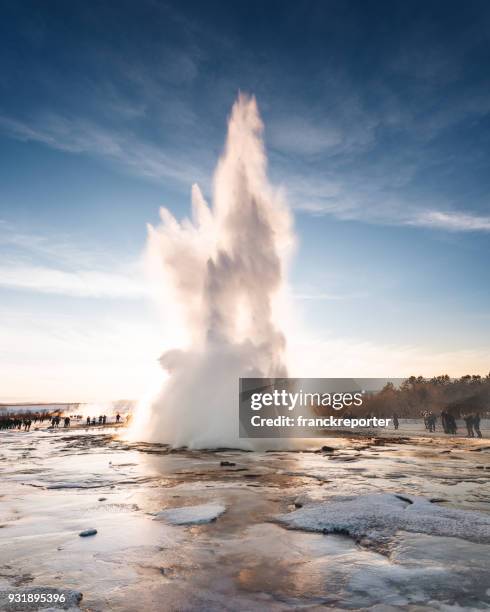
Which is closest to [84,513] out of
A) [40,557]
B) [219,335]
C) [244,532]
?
[40,557]

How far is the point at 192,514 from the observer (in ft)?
24.9

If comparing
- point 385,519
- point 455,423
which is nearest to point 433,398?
point 455,423

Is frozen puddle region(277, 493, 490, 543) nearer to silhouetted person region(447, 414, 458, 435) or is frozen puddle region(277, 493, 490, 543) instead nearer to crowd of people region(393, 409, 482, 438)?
crowd of people region(393, 409, 482, 438)

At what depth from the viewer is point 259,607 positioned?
3.89 meters

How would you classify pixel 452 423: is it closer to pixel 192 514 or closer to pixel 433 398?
pixel 192 514

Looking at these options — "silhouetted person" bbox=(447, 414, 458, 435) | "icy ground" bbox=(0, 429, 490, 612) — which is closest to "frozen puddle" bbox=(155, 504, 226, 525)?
"icy ground" bbox=(0, 429, 490, 612)

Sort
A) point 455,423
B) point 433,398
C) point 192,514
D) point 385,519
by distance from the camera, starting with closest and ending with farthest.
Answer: point 385,519 < point 192,514 < point 455,423 < point 433,398

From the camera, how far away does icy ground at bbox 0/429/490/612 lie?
422 cm

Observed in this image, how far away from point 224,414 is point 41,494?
48.2 feet

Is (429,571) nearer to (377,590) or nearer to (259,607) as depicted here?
(377,590)

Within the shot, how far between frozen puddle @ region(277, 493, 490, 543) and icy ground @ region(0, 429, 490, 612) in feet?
0.12

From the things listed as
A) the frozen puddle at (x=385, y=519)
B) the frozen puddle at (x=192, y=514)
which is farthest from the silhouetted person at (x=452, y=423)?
the frozen puddle at (x=192, y=514)

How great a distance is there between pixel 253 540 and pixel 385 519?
2659mm

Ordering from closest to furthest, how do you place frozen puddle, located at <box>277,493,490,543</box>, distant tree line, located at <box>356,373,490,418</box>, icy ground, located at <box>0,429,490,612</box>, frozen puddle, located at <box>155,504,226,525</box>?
icy ground, located at <box>0,429,490,612</box>
frozen puddle, located at <box>277,493,490,543</box>
frozen puddle, located at <box>155,504,226,525</box>
distant tree line, located at <box>356,373,490,418</box>
